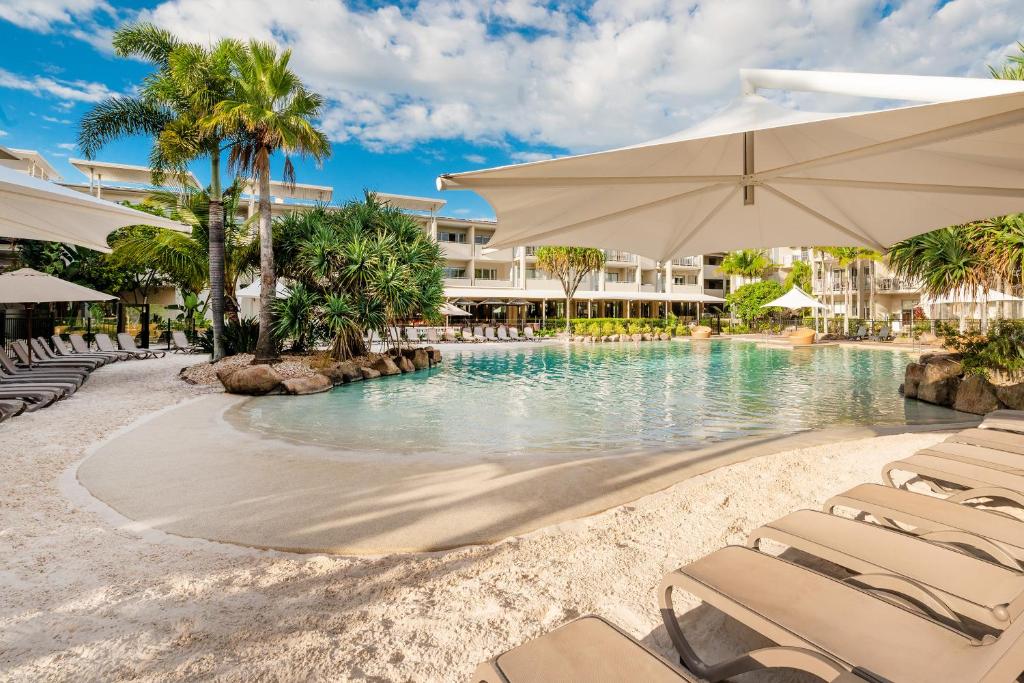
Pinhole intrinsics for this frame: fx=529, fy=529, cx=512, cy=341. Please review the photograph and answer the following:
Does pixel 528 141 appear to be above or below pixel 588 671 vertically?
above

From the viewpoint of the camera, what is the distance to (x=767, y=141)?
11.9 feet

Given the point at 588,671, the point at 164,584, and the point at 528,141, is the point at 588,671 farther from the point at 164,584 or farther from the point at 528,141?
the point at 528,141

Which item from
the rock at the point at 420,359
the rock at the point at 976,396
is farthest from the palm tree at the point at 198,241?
the rock at the point at 976,396

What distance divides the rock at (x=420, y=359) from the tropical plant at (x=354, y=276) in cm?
133

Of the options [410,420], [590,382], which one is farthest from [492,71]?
[410,420]

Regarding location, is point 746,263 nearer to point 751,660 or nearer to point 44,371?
point 44,371

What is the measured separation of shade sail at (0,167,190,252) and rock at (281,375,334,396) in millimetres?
4379

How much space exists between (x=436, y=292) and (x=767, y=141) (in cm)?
1244

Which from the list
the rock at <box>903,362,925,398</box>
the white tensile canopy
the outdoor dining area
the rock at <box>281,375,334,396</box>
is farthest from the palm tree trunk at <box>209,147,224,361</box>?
the rock at <box>903,362,925,398</box>

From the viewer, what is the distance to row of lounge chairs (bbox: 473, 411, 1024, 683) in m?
1.44

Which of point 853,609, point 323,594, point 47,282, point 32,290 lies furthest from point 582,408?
point 47,282

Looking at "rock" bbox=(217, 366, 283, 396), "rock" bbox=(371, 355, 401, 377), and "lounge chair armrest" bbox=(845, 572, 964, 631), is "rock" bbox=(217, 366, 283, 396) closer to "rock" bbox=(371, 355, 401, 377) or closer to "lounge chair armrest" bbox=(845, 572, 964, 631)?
"rock" bbox=(371, 355, 401, 377)

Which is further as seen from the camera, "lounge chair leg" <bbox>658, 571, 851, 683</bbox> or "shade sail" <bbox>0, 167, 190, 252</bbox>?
"shade sail" <bbox>0, 167, 190, 252</bbox>

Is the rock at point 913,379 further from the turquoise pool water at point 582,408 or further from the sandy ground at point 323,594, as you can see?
the sandy ground at point 323,594
